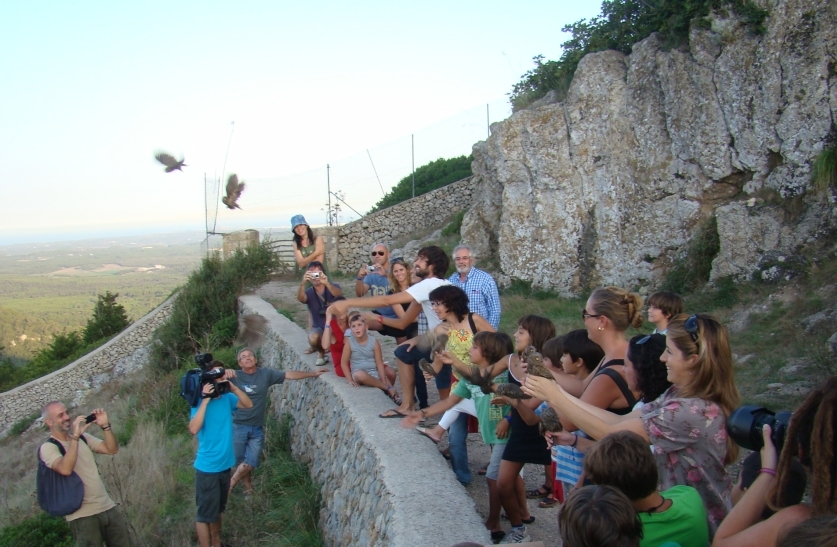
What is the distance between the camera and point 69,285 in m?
101

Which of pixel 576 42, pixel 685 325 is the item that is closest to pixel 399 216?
pixel 576 42

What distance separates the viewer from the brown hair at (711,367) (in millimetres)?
2596

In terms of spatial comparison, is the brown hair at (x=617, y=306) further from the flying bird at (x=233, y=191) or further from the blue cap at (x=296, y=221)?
the flying bird at (x=233, y=191)

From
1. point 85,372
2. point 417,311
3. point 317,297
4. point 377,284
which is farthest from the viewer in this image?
point 85,372

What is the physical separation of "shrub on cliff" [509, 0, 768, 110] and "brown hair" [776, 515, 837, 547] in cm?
892

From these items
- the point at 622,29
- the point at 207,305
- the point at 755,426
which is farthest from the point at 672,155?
the point at 207,305

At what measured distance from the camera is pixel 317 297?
7.51 meters

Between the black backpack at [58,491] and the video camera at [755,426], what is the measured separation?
514cm

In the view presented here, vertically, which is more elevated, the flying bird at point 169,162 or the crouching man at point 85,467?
the flying bird at point 169,162

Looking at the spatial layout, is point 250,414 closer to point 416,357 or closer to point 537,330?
point 416,357

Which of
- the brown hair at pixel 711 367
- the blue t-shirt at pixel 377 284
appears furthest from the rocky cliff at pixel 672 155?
the brown hair at pixel 711 367

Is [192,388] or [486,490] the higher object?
[192,388]

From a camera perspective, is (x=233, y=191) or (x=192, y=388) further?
(x=233, y=191)

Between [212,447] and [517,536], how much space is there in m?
2.76
